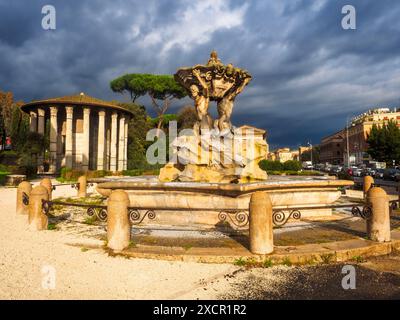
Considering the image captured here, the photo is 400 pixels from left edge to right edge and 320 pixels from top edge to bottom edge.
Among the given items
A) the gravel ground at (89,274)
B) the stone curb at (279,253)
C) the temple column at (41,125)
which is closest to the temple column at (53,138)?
the temple column at (41,125)

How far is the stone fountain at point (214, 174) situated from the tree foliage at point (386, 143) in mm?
46630

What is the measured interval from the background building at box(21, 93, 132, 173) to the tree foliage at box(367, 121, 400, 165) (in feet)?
132

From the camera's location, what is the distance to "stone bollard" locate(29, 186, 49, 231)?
7.07 metres

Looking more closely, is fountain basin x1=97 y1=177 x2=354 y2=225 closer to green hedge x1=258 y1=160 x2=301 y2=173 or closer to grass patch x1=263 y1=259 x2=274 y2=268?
grass patch x1=263 y1=259 x2=274 y2=268

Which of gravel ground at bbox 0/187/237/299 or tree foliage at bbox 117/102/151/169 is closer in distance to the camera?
gravel ground at bbox 0/187/237/299

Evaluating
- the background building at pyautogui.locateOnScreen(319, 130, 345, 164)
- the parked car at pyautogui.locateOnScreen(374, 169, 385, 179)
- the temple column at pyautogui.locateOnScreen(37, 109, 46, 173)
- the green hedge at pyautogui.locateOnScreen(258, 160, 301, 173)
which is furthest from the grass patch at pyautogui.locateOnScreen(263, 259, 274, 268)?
the background building at pyautogui.locateOnScreen(319, 130, 345, 164)

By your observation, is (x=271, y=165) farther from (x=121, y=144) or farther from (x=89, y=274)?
(x=121, y=144)

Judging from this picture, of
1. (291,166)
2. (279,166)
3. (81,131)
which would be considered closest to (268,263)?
(291,166)

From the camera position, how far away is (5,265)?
4.64 meters

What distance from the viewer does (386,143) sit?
48.8 meters

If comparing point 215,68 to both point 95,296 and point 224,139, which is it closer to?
point 224,139

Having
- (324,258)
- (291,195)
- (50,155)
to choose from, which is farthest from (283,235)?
(50,155)

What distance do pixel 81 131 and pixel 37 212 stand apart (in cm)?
3597

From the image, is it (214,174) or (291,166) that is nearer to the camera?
(214,174)
